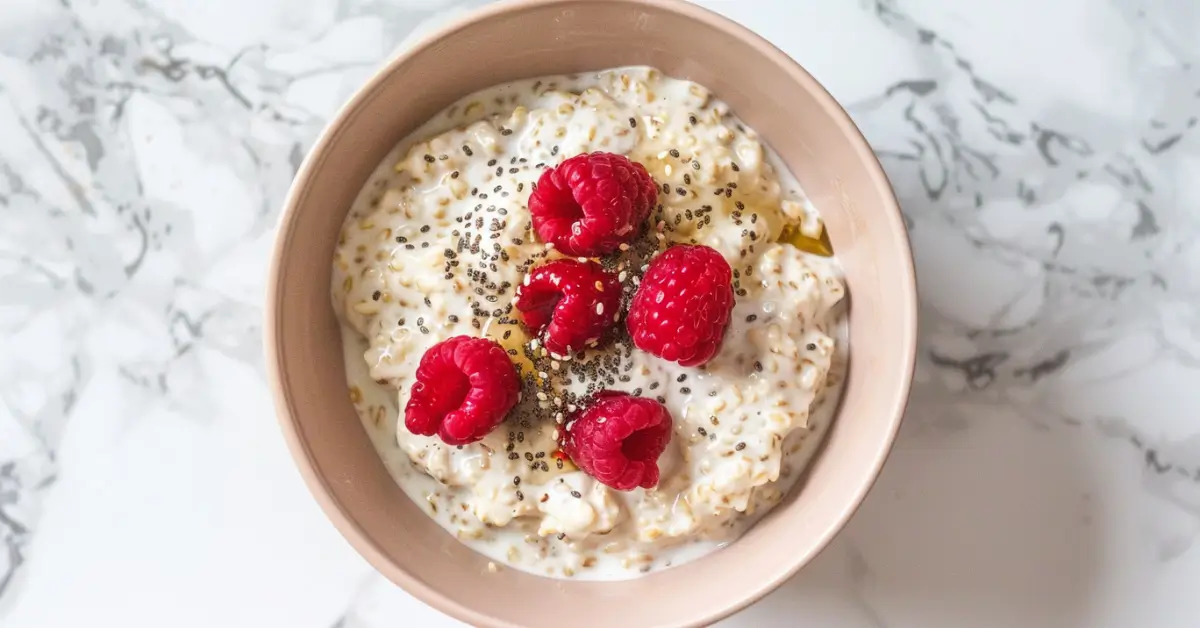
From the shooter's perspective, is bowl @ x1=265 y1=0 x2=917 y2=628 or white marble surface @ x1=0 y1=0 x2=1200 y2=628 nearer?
bowl @ x1=265 y1=0 x2=917 y2=628

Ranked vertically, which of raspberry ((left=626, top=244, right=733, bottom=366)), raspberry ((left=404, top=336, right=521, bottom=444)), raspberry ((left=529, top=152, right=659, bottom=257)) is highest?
raspberry ((left=529, top=152, right=659, bottom=257))

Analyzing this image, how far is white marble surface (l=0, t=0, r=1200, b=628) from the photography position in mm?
1943

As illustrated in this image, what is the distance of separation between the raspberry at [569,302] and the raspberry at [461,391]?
0.28 feet

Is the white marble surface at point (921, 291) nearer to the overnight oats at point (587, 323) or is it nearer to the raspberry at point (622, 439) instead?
the overnight oats at point (587, 323)

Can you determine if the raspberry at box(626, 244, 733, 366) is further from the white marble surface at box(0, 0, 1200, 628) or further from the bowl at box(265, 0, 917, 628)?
the white marble surface at box(0, 0, 1200, 628)

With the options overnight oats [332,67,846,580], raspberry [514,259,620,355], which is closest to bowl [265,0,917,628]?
overnight oats [332,67,846,580]

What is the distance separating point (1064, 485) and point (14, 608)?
201 centimetres

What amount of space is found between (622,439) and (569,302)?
22 centimetres

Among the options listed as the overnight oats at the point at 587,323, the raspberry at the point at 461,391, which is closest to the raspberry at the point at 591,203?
the overnight oats at the point at 587,323

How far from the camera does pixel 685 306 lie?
151 cm

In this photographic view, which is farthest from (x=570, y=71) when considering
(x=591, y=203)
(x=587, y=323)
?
(x=587, y=323)

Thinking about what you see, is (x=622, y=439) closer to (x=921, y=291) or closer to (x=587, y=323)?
(x=587, y=323)

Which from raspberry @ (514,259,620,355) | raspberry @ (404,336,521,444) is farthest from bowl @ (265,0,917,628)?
raspberry @ (514,259,620,355)

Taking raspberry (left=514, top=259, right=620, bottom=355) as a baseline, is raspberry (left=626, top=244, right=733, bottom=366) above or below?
below
